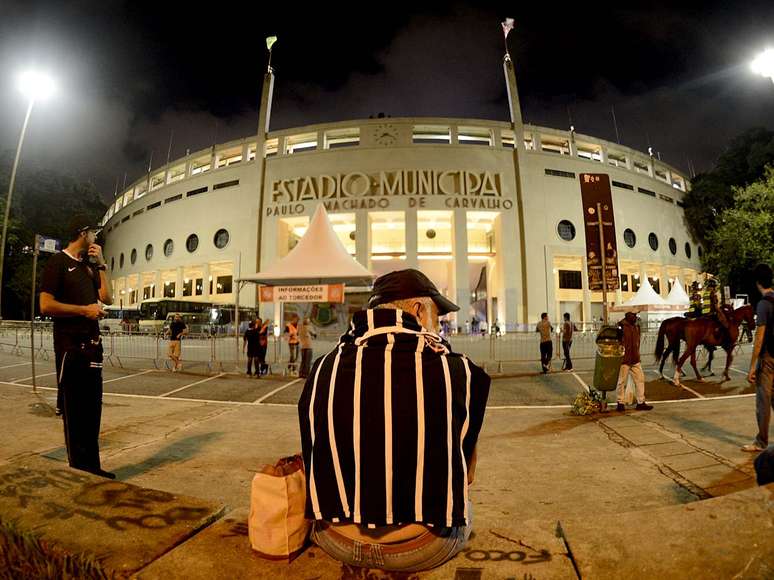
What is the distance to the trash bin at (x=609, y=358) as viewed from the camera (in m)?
6.32

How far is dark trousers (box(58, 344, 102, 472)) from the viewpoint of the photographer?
3.03 meters

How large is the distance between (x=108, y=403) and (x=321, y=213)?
8.08 metres

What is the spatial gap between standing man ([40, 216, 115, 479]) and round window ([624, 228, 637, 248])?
4177cm

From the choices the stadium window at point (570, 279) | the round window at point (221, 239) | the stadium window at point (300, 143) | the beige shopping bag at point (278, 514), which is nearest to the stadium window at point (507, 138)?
the stadium window at point (570, 279)

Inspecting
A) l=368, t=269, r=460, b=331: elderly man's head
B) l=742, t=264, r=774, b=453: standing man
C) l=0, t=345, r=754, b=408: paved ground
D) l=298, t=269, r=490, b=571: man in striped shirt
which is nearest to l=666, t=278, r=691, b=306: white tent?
l=0, t=345, r=754, b=408: paved ground

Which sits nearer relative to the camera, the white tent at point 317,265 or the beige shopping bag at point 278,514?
the beige shopping bag at point 278,514

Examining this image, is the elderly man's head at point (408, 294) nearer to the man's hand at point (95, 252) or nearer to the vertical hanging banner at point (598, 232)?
the man's hand at point (95, 252)

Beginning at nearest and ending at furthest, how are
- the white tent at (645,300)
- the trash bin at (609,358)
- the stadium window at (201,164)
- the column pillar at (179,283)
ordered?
the trash bin at (609,358) < the white tent at (645,300) < the column pillar at (179,283) < the stadium window at (201,164)

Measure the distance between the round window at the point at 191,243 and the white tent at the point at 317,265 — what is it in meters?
30.6

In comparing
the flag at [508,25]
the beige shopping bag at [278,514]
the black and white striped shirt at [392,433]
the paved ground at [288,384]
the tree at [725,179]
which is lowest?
the paved ground at [288,384]

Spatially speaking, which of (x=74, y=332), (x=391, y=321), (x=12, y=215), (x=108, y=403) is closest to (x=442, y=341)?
(x=391, y=321)

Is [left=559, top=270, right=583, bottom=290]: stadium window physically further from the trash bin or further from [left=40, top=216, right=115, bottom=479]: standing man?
[left=40, top=216, right=115, bottom=479]: standing man

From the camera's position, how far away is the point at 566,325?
11.8 m

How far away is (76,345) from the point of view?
3.13 metres
